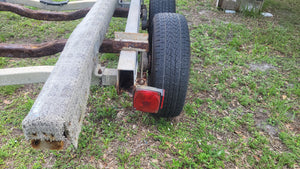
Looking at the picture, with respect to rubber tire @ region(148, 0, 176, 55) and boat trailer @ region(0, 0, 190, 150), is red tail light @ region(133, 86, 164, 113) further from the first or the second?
rubber tire @ region(148, 0, 176, 55)

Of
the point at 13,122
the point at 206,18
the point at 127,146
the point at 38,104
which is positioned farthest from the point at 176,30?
the point at 206,18

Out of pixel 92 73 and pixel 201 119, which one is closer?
pixel 92 73

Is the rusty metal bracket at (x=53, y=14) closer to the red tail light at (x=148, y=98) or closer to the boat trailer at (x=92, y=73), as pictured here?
the boat trailer at (x=92, y=73)

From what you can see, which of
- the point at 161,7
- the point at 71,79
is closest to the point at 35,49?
the point at 71,79

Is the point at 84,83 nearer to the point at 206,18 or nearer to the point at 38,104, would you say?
the point at 38,104

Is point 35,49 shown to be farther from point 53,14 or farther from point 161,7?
→ point 161,7

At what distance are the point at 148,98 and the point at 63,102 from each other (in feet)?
2.54

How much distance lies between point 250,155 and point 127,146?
137cm

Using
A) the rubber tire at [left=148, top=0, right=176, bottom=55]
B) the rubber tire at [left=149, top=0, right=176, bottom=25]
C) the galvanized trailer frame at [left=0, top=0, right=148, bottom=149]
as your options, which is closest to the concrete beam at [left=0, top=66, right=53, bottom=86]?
the galvanized trailer frame at [left=0, top=0, right=148, bottom=149]

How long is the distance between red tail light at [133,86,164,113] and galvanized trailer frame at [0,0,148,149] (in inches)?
3.5

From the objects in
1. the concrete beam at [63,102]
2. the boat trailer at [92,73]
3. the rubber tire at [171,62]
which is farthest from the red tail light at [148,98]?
the concrete beam at [63,102]

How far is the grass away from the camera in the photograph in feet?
7.20

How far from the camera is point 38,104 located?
2.89 feet

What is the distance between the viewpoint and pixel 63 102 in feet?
2.95
